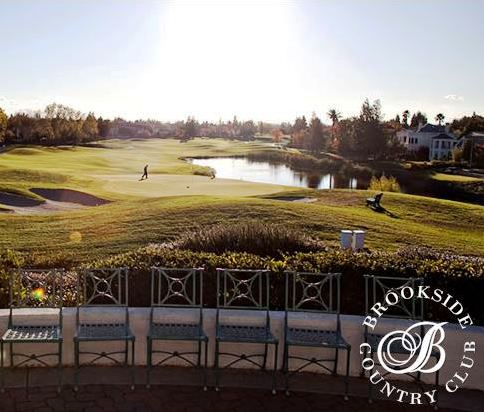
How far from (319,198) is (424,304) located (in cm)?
2271

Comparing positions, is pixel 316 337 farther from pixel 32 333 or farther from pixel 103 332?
pixel 32 333

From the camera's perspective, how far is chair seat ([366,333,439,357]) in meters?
6.03

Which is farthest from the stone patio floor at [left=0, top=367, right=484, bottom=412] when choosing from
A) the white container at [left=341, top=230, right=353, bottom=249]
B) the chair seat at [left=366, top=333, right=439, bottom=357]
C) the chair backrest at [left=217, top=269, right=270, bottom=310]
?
the white container at [left=341, top=230, right=353, bottom=249]

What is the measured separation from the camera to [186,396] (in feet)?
19.0

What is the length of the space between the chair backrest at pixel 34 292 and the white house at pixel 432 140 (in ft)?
277

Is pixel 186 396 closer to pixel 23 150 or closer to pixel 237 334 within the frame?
pixel 237 334

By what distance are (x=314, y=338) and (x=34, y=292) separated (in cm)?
417

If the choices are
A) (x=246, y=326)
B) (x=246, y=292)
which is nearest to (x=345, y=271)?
(x=246, y=292)

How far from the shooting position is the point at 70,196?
3073 centimetres

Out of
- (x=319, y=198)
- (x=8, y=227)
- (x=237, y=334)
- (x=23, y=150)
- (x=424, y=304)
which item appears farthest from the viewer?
(x=23, y=150)

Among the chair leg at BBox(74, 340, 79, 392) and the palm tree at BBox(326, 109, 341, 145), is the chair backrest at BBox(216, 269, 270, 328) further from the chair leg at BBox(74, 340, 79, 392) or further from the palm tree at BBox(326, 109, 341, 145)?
the palm tree at BBox(326, 109, 341, 145)

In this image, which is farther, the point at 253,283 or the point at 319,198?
the point at 319,198

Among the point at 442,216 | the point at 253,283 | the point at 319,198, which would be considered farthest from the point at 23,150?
the point at 253,283

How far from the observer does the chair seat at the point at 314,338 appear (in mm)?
5875
